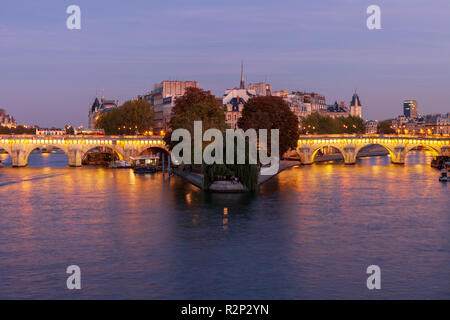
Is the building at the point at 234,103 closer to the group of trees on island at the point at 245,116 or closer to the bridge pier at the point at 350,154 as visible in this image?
the bridge pier at the point at 350,154

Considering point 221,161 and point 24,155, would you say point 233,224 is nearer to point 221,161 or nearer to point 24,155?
point 221,161

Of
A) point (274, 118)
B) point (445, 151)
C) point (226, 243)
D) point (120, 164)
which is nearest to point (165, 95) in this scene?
point (120, 164)

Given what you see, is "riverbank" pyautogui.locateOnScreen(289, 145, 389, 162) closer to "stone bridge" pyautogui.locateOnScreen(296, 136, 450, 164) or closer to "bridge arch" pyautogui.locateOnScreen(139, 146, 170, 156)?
"stone bridge" pyautogui.locateOnScreen(296, 136, 450, 164)

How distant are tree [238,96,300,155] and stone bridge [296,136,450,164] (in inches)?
458

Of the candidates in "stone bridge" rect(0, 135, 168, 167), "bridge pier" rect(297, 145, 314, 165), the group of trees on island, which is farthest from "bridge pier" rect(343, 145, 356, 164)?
"stone bridge" rect(0, 135, 168, 167)

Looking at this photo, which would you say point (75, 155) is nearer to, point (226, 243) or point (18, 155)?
point (18, 155)

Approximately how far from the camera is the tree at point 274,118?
8081 cm

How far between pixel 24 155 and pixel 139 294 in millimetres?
78179

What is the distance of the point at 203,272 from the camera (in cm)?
2508

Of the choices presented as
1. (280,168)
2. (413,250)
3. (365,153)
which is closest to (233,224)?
(413,250)

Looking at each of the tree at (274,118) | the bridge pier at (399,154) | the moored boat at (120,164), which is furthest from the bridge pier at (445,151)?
the moored boat at (120,164)

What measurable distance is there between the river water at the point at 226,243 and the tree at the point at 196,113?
1775 centimetres

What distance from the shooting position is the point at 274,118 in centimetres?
8294

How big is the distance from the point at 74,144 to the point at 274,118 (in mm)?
31860
